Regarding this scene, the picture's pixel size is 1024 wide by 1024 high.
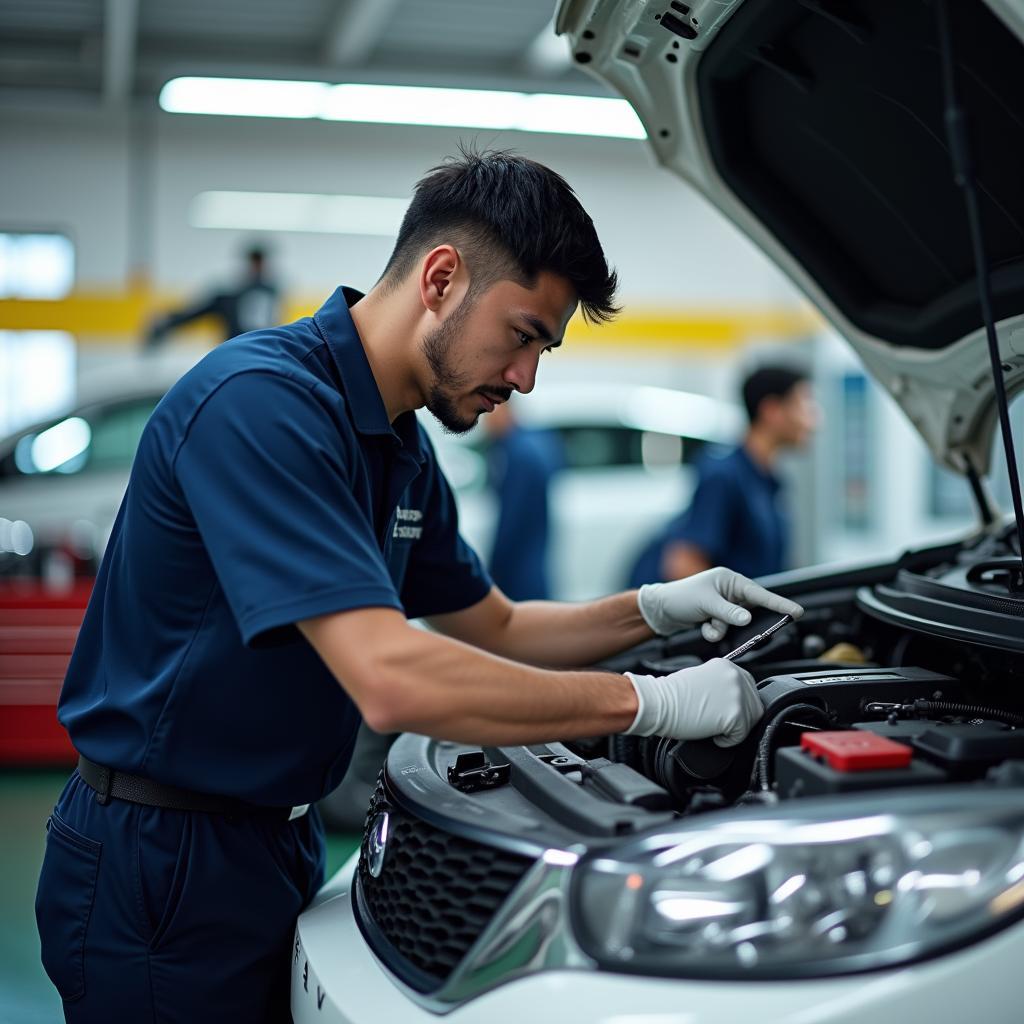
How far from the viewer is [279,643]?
131 centimetres

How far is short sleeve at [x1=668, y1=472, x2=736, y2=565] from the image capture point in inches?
154

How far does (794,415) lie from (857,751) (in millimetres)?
2916

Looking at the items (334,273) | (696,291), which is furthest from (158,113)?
(696,291)

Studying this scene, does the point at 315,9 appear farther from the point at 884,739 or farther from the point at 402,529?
the point at 884,739

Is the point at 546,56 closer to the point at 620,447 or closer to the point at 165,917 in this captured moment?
the point at 620,447

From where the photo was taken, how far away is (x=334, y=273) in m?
9.41

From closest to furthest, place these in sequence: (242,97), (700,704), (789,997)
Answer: (789,997) < (700,704) < (242,97)

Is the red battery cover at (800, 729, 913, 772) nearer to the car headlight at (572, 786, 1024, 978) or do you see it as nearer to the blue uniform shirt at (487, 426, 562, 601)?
the car headlight at (572, 786, 1024, 978)

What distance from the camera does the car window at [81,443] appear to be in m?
5.29

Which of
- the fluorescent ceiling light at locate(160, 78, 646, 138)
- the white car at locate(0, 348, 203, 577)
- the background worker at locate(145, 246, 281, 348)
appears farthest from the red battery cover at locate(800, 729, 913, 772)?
the fluorescent ceiling light at locate(160, 78, 646, 138)

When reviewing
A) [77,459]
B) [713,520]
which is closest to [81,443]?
[77,459]

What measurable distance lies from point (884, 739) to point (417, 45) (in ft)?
24.2

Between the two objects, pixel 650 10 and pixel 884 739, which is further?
pixel 650 10

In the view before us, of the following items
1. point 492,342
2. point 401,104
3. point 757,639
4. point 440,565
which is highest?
point 401,104
